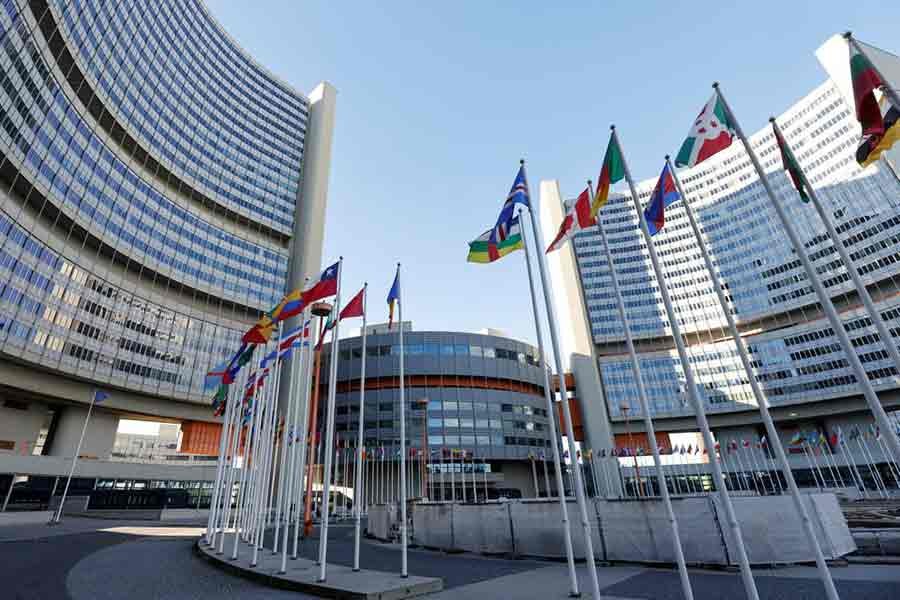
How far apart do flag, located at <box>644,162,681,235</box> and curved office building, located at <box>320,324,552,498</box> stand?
5746 centimetres

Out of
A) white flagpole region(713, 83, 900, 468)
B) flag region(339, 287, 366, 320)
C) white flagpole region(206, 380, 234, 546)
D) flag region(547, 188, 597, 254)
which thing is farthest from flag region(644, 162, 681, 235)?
white flagpole region(206, 380, 234, 546)

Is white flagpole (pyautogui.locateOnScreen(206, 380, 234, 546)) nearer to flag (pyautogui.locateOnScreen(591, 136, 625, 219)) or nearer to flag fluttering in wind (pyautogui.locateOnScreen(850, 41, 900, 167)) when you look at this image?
flag (pyautogui.locateOnScreen(591, 136, 625, 219))

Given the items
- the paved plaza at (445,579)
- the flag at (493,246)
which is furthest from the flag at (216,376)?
the flag at (493,246)

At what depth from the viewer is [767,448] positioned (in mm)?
79000

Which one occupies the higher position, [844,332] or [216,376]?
[216,376]

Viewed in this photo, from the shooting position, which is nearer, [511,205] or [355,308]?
[511,205]

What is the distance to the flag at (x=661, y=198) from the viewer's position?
10477 millimetres

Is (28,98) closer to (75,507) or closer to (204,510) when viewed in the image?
(75,507)

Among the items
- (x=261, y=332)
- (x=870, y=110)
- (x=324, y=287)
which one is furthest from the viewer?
(x=261, y=332)

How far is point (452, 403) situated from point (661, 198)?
199ft

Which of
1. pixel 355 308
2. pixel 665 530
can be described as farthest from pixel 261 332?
pixel 665 530

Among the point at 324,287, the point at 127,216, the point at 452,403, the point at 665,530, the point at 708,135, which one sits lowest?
the point at 665,530

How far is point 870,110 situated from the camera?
7215mm

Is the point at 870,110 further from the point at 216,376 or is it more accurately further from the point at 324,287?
the point at 216,376
